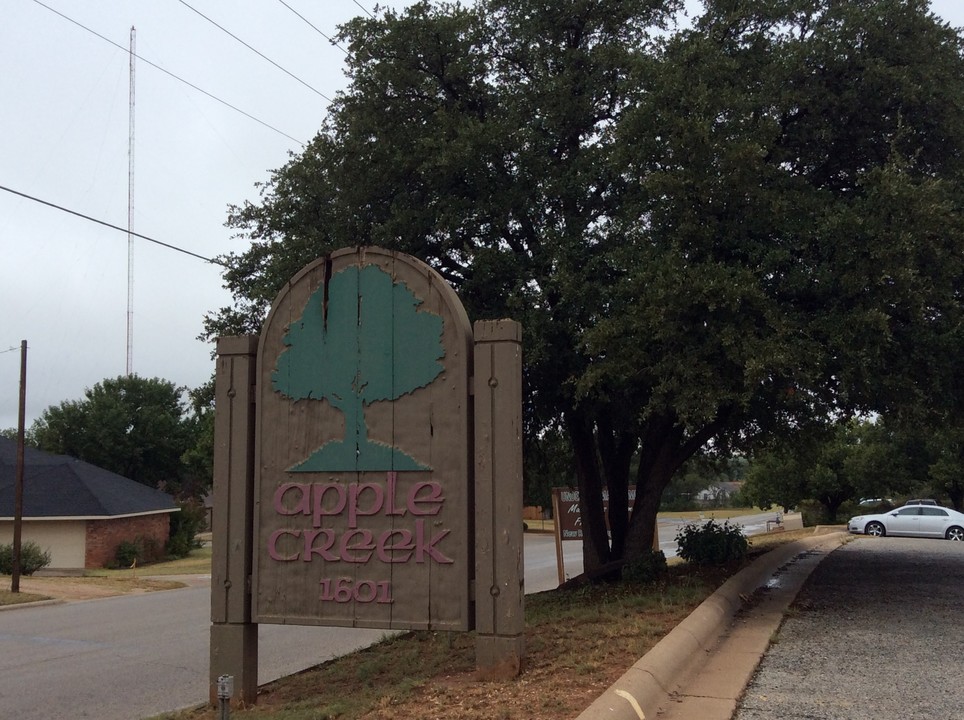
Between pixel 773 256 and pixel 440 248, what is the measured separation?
191 inches

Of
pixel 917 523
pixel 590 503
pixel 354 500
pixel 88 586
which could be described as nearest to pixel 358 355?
pixel 354 500

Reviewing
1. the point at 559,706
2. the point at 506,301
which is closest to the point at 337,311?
the point at 559,706

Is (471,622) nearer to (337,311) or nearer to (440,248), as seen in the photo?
(337,311)

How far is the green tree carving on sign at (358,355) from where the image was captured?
7.26 m

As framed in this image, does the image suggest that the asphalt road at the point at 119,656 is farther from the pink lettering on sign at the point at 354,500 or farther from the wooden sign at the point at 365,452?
the pink lettering on sign at the point at 354,500

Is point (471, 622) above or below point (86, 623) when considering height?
above

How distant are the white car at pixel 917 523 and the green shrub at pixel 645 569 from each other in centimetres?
1972

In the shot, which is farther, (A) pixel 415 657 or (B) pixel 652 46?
(B) pixel 652 46

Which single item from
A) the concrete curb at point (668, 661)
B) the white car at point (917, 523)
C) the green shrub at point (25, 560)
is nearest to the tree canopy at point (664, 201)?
the concrete curb at point (668, 661)

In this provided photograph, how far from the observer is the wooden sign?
707 centimetres

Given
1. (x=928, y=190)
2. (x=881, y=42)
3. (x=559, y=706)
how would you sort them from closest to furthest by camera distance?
1. (x=559, y=706)
2. (x=928, y=190)
3. (x=881, y=42)

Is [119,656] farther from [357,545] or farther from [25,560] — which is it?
[25,560]

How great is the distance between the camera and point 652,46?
14.0 meters

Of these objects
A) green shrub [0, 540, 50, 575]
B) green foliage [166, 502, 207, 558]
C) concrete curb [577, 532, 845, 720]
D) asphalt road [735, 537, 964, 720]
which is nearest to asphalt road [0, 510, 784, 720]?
concrete curb [577, 532, 845, 720]
